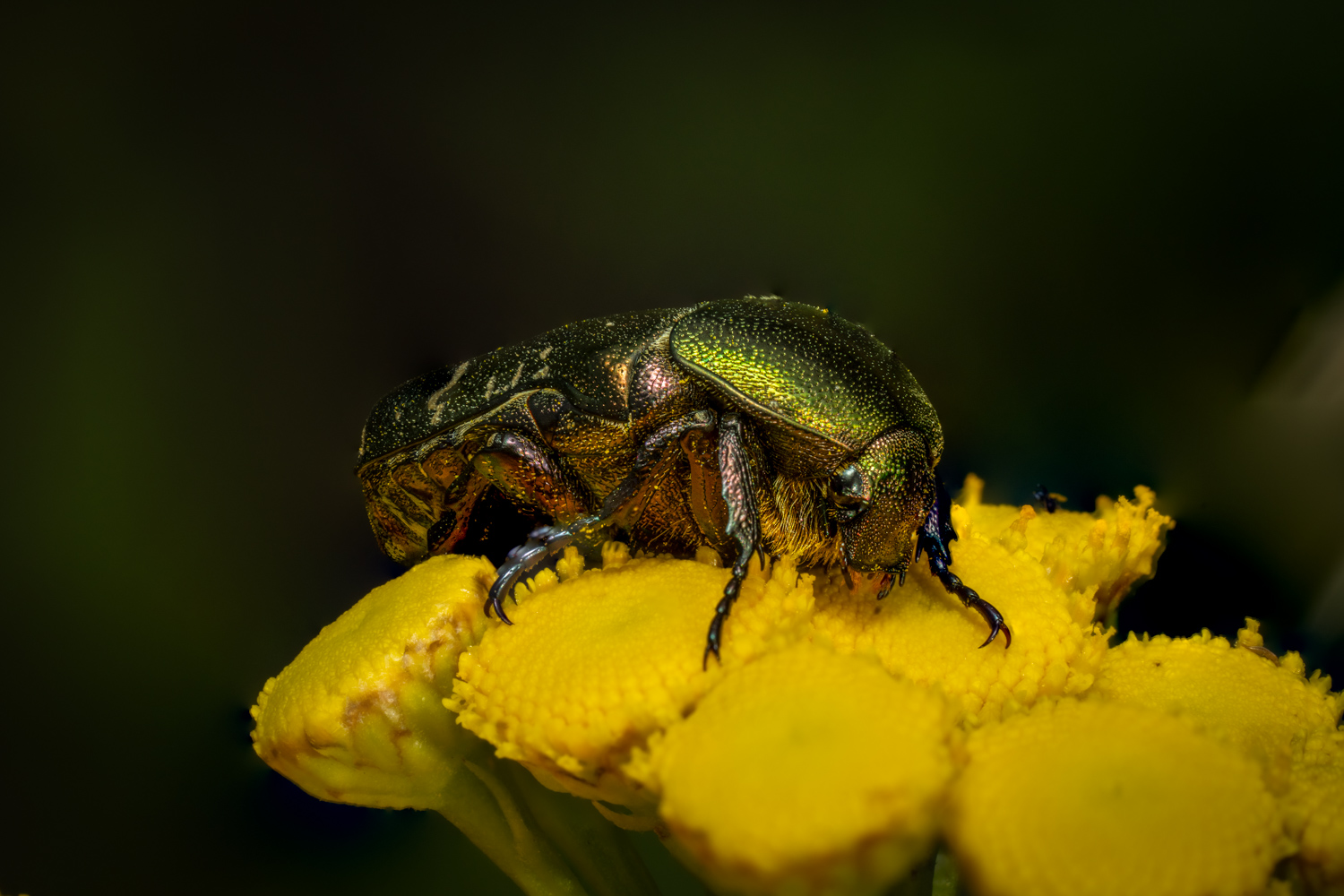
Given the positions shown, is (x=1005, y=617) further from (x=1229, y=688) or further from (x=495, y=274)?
(x=495, y=274)

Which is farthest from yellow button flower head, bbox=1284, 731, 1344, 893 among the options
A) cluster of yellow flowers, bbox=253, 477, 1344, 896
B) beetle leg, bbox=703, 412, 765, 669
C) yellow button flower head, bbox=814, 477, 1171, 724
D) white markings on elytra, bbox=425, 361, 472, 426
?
white markings on elytra, bbox=425, 361, 472, 426

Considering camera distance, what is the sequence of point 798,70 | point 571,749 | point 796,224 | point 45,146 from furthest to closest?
point 796,224 → point 798,70 → point 45,146 → point 571,749

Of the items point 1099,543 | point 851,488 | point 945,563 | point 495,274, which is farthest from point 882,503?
point 495,274

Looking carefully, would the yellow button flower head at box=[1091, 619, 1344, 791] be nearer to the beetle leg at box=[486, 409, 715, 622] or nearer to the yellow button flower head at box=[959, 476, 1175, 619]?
the yellow button flower head at box=[959, 476, 1175, 619]

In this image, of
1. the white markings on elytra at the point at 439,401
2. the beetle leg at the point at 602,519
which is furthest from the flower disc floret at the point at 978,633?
the white markings on elytra at the point at 439,401

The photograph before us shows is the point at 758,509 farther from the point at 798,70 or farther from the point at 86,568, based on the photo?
the point at 86,568

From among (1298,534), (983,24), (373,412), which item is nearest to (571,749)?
(373,412)
